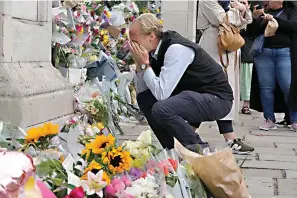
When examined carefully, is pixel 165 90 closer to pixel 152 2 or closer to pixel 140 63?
pixel 140 63

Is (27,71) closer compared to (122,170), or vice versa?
(122,170)

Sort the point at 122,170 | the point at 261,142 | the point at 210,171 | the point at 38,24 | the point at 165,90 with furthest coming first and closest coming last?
1. the point at 261,142
2. the point at 38,24
3. the point at 165,90
4. the point at 210,171
5. the point at 122,170

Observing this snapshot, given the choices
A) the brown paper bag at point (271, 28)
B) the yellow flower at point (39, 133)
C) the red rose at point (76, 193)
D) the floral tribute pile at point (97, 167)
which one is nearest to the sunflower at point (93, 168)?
the floral tribute pile at point (97, 167)

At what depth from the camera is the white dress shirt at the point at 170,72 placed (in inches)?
173

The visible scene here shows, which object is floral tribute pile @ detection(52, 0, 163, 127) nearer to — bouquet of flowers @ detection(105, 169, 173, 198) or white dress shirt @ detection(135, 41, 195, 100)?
white dress shirt @ detection(135, 41, 195, 100)

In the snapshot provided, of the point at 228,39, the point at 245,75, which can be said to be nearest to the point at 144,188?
the point at 228,39

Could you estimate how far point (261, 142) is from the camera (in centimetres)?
707

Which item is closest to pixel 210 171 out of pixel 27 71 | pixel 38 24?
pixel 27 71

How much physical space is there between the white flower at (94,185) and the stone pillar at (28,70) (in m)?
2.00

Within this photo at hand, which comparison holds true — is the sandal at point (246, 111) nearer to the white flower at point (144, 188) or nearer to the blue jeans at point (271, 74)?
the blue jeans at point (271, 74)

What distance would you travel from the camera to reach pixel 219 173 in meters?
2.83

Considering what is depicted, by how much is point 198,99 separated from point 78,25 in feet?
7.88

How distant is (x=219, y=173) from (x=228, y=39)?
13.3 ft

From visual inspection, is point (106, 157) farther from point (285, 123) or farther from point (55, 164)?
point (285, 123)
